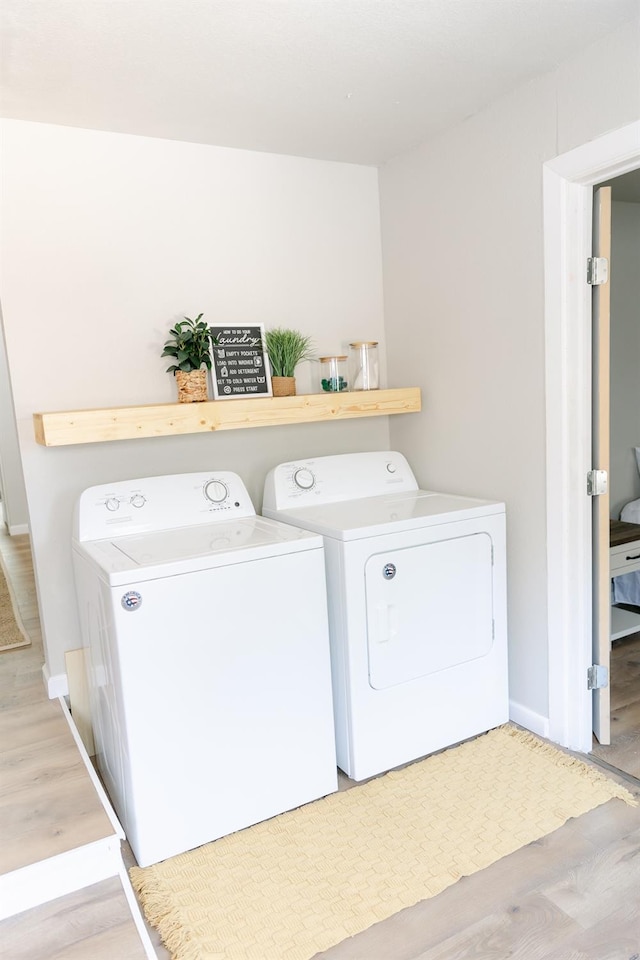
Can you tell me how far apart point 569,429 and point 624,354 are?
1.61 m

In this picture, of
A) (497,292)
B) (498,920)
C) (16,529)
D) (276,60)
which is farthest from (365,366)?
(16,529)

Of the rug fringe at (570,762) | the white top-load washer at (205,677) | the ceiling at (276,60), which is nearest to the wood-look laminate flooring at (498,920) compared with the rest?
the rug fringe at (570,762)

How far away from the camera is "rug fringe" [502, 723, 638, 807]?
2111 mm

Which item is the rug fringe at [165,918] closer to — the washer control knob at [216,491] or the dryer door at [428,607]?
the dryer door at [428,607]

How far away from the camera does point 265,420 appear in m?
2.56

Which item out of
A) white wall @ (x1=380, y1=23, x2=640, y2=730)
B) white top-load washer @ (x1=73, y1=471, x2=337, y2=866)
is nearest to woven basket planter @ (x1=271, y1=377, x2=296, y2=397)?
white wall @ (x1=380, y1=23, x2=640, y2=730)

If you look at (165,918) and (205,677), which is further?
(205,677)

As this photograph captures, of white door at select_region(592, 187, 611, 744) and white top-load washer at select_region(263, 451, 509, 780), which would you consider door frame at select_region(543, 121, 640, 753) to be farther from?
white top-load washer at select_region(263, 451, 509, 780)

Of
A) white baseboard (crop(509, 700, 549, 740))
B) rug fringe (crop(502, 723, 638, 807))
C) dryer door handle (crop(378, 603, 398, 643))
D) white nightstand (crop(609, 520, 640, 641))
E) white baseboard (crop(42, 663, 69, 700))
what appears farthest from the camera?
white nightstand (crop(609, 520, 640, 641))

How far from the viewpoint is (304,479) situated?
8.78 feet

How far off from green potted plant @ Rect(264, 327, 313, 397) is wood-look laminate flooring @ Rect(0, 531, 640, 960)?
181cm

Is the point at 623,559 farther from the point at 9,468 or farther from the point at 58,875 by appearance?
the point at 9,468

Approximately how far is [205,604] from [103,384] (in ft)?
3.47

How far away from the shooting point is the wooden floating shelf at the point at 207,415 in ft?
7.32
